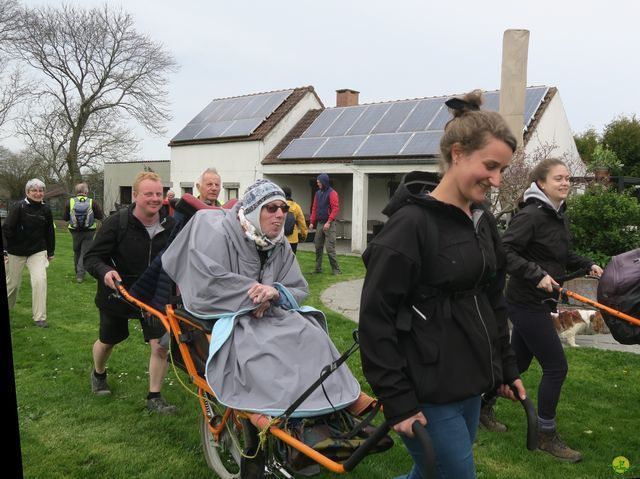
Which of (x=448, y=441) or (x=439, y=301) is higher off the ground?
(x=439, y=301)

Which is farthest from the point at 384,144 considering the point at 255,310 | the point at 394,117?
the point at 255,310

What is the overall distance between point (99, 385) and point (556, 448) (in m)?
4.07

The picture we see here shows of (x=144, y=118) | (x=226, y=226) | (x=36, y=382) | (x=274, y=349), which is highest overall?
(x=144, y=118)

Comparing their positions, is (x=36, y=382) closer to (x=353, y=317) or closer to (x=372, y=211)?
(x=353, y=317)

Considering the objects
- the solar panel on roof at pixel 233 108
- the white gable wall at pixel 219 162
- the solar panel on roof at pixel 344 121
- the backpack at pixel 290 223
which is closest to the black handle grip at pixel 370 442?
the backpack at pixel 290 223

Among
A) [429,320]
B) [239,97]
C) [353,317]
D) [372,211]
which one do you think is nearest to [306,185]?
[372,211]

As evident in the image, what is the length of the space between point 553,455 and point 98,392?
13.2 feet

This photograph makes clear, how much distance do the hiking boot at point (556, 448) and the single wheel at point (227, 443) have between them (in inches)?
88.1

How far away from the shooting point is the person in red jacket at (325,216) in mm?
12914

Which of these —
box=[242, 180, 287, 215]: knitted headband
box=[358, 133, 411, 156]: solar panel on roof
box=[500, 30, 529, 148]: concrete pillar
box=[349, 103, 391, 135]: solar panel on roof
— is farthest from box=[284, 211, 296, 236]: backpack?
box=[349, 103, 391, 135]: solar panel on roof

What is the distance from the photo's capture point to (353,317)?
9.03m

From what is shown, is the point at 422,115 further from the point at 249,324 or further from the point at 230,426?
the point at 249,324

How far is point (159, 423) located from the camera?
496 centimetres

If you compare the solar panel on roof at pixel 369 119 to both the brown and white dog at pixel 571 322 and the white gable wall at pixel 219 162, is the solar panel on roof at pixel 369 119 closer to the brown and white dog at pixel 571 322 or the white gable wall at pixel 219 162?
the white gable wall at pixel 219 162
